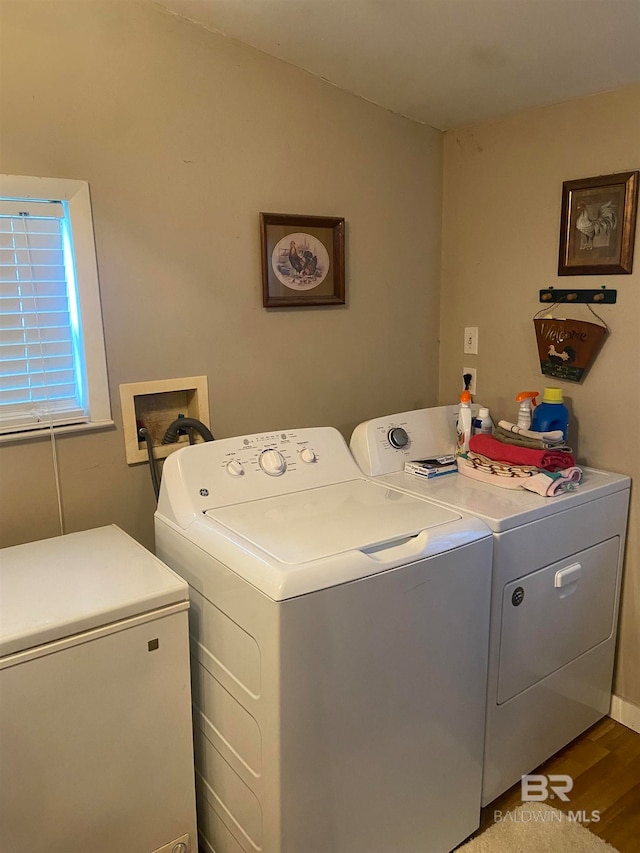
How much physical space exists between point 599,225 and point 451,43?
68 cm

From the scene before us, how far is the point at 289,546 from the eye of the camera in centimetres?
138

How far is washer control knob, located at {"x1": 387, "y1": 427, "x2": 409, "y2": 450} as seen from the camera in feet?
6.63

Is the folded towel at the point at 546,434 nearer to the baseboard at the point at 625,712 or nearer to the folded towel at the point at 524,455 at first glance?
the folded towel at the point at 524,455

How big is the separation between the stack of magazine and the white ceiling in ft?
3.77

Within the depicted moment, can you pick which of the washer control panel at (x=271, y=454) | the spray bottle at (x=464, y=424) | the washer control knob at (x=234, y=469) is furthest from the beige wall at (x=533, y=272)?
the washer control knob at (x=234, y=469)

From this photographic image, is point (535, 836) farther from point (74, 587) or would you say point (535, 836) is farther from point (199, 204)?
point (199, 204)

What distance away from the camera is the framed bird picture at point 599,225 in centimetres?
187

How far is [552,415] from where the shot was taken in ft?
6.55

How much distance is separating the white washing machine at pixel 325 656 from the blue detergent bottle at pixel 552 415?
54 centimetres

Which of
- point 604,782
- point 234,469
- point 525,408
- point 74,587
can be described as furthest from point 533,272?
point 74,587

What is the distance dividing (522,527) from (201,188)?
4.22ft

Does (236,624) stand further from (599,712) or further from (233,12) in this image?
(233,12)

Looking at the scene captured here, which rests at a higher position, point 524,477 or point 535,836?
point 524,477

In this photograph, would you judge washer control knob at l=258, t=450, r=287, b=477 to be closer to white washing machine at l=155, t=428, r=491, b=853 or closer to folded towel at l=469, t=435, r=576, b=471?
white washing machine at l=155, t=428, r=491, b=853
